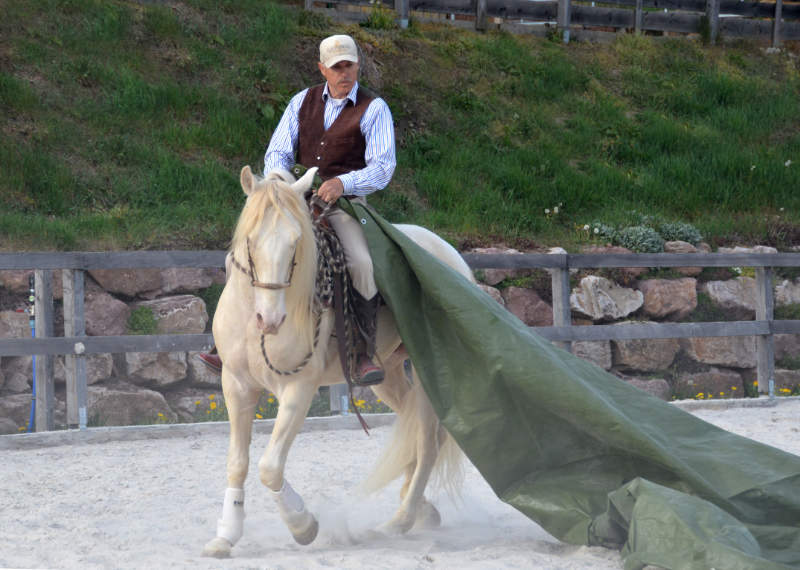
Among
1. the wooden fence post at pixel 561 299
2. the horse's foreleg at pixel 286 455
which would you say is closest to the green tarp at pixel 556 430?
the horse's foreleg at pixel 286 455

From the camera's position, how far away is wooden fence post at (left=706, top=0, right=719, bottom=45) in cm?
1479

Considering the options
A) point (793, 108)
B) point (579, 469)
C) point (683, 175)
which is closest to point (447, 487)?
point (579, 469)

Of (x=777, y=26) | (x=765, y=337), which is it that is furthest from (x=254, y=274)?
(x=777, y=26)

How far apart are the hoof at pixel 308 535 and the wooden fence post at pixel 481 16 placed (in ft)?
36.3

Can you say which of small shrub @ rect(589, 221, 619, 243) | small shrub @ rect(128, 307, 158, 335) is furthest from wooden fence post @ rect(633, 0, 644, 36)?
small shrub @ rect(128, 307, 158, 335)

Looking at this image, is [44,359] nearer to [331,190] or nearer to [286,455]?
[286,455]

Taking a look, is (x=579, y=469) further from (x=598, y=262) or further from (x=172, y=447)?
(x=598, y=262)

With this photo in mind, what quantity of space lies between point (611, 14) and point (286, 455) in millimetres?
12588

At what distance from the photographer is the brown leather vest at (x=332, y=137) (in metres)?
4.05

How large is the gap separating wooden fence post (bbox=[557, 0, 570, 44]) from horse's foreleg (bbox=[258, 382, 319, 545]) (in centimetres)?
1157

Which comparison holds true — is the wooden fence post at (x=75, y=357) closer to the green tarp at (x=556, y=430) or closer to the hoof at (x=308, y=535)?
the hoof at (x=308, y=535)

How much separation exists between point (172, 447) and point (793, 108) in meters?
10.7

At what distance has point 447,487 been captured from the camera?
450cm

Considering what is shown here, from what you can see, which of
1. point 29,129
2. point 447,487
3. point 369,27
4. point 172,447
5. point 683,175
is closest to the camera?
point 447,487
